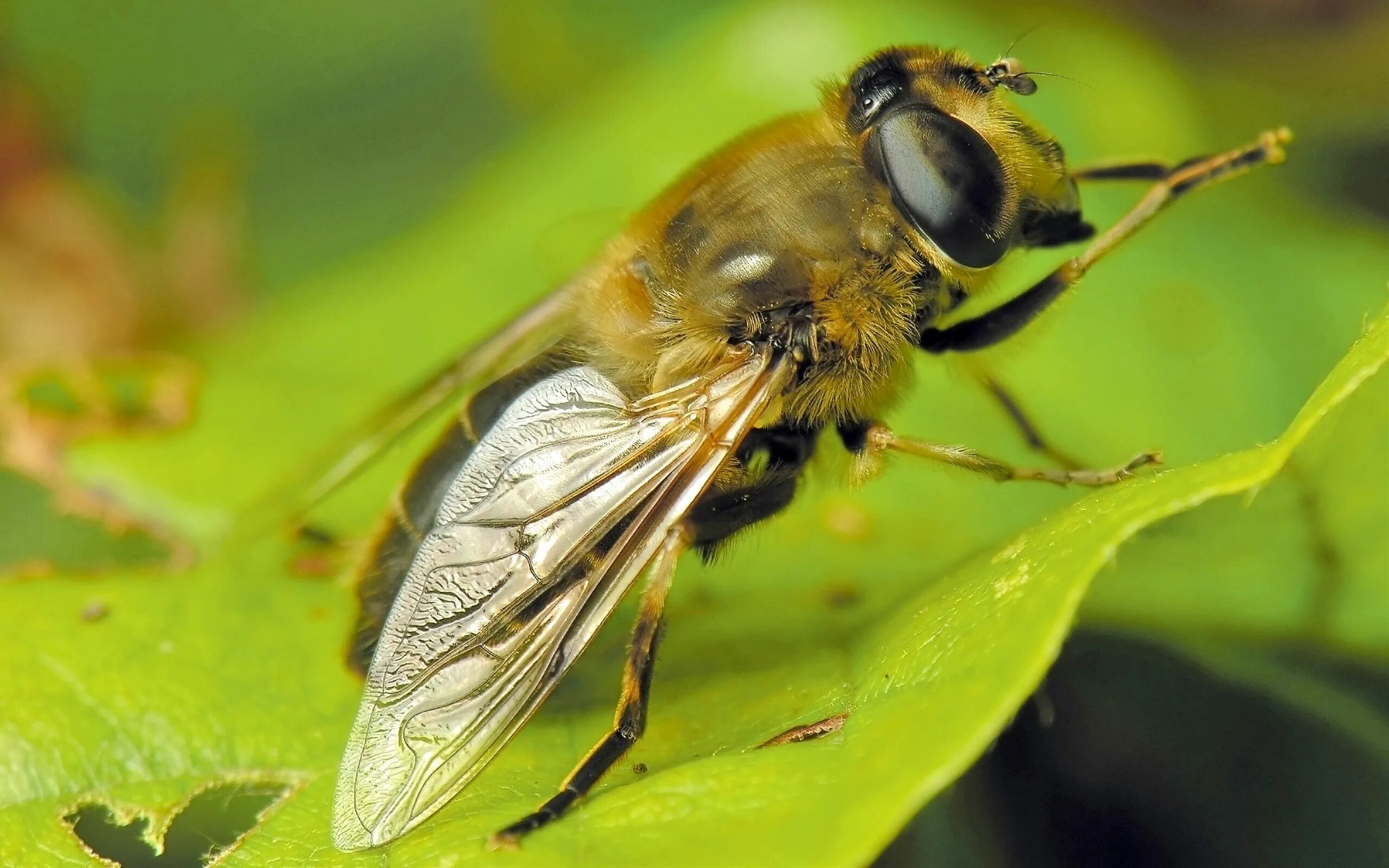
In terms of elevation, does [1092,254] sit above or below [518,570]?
below

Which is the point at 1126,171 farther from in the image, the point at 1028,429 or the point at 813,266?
the point at 813,266

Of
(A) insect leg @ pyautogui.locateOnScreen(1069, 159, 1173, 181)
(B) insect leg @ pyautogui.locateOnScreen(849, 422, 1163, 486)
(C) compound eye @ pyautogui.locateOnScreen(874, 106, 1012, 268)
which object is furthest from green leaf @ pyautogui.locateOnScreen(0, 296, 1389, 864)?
(A) insect leg @ pyautogui.locateOnScreen(1069, 159, 1173, 181)

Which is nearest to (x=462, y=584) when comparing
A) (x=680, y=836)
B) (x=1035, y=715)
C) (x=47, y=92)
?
(x=680, y=836)

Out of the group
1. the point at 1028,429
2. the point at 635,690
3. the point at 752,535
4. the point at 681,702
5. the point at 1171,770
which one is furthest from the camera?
the point at 1028,429

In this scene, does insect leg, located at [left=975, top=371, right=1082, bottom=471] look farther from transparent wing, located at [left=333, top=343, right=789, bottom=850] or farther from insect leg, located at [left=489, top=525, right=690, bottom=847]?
insect leg, located at [left=489, top=525, right=690, bottom=847]

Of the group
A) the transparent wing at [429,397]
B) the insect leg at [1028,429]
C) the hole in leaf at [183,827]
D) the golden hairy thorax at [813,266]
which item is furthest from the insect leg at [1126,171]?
the hole in leaf at [183,827]

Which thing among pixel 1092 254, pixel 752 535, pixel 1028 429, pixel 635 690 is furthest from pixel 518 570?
pixel 1028 429

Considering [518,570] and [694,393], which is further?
[694,393]
